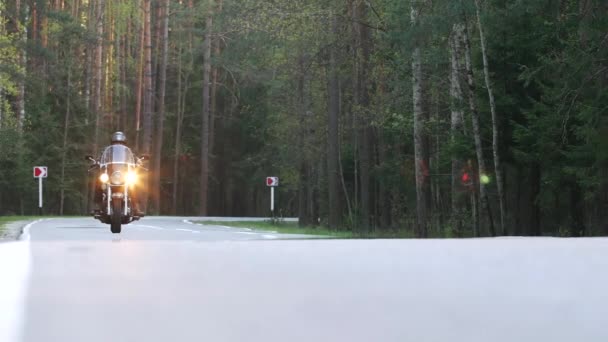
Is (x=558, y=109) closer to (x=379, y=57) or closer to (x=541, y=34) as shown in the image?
(x=541, y=34)

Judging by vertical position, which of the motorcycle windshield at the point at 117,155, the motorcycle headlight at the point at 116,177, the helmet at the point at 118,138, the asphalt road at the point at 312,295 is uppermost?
the helmet at the point at 118,138

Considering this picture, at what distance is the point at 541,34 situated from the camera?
27062mm

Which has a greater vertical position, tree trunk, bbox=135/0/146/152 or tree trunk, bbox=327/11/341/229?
tree trunk, bbox=135/0/146/152

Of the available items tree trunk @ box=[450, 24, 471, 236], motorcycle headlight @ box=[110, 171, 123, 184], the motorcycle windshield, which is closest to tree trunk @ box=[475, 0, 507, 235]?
tree trunk @ box=[450, 24, 471, 236]

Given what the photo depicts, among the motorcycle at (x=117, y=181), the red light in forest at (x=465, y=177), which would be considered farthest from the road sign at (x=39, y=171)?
the motorcycle at (x=117, y=181)

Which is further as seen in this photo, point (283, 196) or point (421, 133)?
point (283, 196)

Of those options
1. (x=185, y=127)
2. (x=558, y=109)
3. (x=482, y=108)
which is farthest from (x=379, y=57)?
(x=185, y=127)

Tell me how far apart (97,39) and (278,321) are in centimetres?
6119

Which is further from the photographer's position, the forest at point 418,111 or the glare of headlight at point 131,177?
the forest at point 418,111

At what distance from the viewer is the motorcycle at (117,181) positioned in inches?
838

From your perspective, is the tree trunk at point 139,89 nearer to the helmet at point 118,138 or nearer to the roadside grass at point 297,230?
the roadside grass at point 297,230

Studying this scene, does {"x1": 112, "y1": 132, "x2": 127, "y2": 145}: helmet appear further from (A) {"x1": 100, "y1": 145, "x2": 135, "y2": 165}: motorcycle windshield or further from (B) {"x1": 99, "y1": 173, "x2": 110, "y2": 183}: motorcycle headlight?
(B) {"x1": 99, "y1": 173, "x2": 110, "y2": 183}: motorcycle headlight

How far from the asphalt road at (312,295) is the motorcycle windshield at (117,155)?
24.9 ft

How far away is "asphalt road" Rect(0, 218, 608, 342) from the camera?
22.3ft
